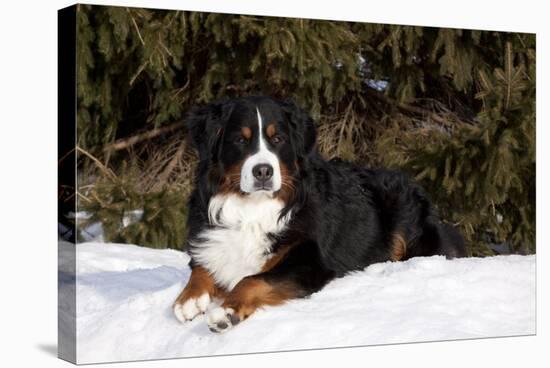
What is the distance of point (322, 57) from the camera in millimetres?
5641

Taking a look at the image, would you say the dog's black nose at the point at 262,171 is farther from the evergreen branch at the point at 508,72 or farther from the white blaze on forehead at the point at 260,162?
the evergreen branch at the point at 508,72

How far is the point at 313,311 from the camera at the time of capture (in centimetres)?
437

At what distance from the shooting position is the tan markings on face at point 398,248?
209 inches

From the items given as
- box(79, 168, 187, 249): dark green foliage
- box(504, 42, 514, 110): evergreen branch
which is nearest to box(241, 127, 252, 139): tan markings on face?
box(79, 168, 187, 249): dark green foliage

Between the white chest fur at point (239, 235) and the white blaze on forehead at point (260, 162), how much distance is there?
0.59 feet

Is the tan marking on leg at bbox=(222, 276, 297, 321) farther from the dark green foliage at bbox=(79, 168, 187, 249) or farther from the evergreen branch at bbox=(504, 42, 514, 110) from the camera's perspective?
the evergreen branch at bbox=(504, 42, 514, 110)

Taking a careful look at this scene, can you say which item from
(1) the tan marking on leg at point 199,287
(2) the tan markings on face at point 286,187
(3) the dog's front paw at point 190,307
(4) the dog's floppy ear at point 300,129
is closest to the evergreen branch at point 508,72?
(4) the dog's floppy ear at point 300,129

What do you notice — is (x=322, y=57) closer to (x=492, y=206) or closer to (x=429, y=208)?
(x=429, y=208)

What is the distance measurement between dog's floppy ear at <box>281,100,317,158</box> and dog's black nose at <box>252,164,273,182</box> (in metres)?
0.39

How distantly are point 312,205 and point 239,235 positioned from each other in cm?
45

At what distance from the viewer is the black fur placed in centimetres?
448

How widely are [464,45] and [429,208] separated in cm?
115

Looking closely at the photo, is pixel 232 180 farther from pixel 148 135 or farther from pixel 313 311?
pixel 148 135

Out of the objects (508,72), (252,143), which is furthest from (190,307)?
(508,72)
